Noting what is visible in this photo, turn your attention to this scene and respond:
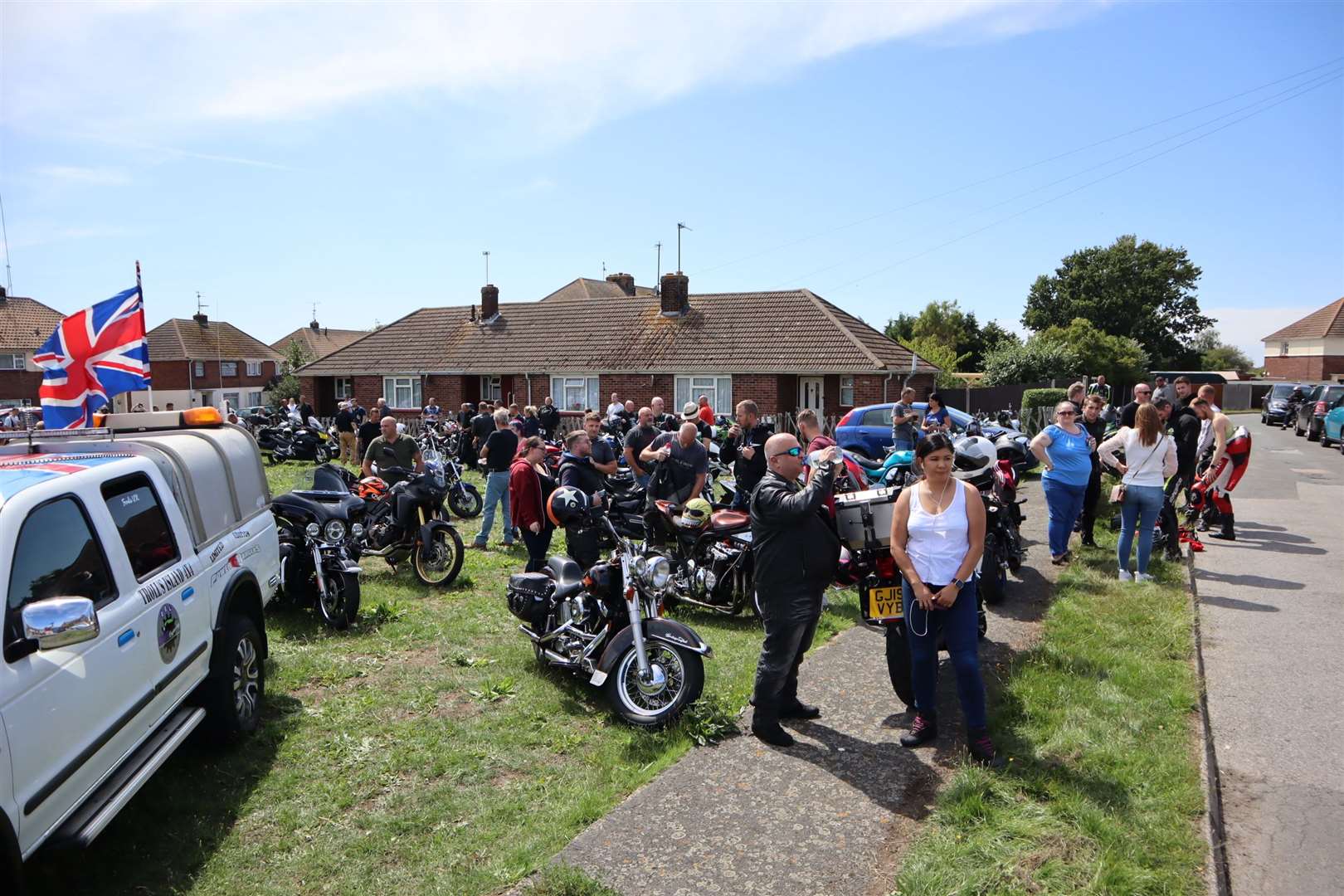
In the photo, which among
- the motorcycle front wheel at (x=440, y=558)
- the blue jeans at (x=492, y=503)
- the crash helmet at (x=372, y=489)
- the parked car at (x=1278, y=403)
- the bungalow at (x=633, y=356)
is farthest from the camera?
the parked car at (x=1278, y=403)

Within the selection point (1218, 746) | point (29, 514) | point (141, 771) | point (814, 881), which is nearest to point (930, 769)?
point (814, 881)

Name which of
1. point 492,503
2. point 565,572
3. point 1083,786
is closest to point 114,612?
point 565,572

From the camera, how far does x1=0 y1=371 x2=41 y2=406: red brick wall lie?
4697 centimetres

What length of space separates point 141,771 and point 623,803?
2223 mm

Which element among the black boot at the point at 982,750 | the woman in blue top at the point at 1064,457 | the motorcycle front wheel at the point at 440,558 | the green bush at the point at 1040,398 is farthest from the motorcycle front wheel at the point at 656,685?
the green bush at the point at 1040,398

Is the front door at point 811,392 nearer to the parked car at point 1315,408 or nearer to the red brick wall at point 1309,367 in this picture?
the parked car at point 1315,408

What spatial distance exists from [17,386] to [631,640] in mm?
54584

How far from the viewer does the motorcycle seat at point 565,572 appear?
6.16 metres

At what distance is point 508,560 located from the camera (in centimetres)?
1080

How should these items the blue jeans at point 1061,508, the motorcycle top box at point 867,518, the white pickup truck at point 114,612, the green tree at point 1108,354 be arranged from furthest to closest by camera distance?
1. the green tree at point 1108,354
2. the blue jeans at point 1061,508
3. the motorcycle top box at point 867,518
4. the white pickup truck at point 114,612

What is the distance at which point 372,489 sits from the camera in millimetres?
10305

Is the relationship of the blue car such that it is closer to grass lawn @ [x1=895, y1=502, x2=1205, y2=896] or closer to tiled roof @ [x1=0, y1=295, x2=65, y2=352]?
grass lawn @ [x1=895, y1=502, x2=1205, y2=896]

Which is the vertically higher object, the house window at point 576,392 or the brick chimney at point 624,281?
the brick chimney at point 624,281

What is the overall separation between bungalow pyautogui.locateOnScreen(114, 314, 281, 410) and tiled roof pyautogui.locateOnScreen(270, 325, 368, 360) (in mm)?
9168
